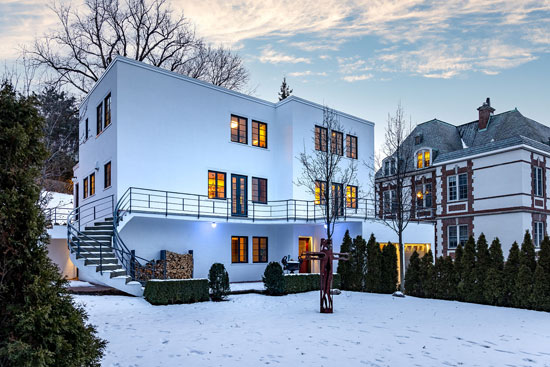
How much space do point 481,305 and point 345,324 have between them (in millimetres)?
6367

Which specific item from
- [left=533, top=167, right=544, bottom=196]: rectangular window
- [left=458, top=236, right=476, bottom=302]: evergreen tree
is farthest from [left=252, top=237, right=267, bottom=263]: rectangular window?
[left=533, top=167, right=544, bottom=196]: rectangular window

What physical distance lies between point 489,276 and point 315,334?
805 centimetres

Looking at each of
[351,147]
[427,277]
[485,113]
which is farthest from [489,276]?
[485,113]

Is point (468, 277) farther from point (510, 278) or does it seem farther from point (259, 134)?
point (259, 134)

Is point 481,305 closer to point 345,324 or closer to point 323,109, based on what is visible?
point 345,324

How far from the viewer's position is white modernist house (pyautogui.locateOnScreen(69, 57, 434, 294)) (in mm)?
16562

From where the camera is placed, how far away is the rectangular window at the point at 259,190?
20953 mm

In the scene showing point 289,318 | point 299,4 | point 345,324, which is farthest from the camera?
point 299,4

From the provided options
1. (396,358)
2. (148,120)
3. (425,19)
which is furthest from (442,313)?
(148,120)

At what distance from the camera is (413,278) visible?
620 inches

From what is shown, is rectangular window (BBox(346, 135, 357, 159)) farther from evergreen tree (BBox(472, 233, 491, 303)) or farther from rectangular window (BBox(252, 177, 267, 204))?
evergreen tree (BBox(472, 233, 491, 303))

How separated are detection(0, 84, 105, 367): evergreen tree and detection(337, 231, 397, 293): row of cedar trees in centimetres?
1334

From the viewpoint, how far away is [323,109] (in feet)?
70.9

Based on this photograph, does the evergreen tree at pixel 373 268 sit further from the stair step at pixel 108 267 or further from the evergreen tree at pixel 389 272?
the stair step at pixel 108 267
